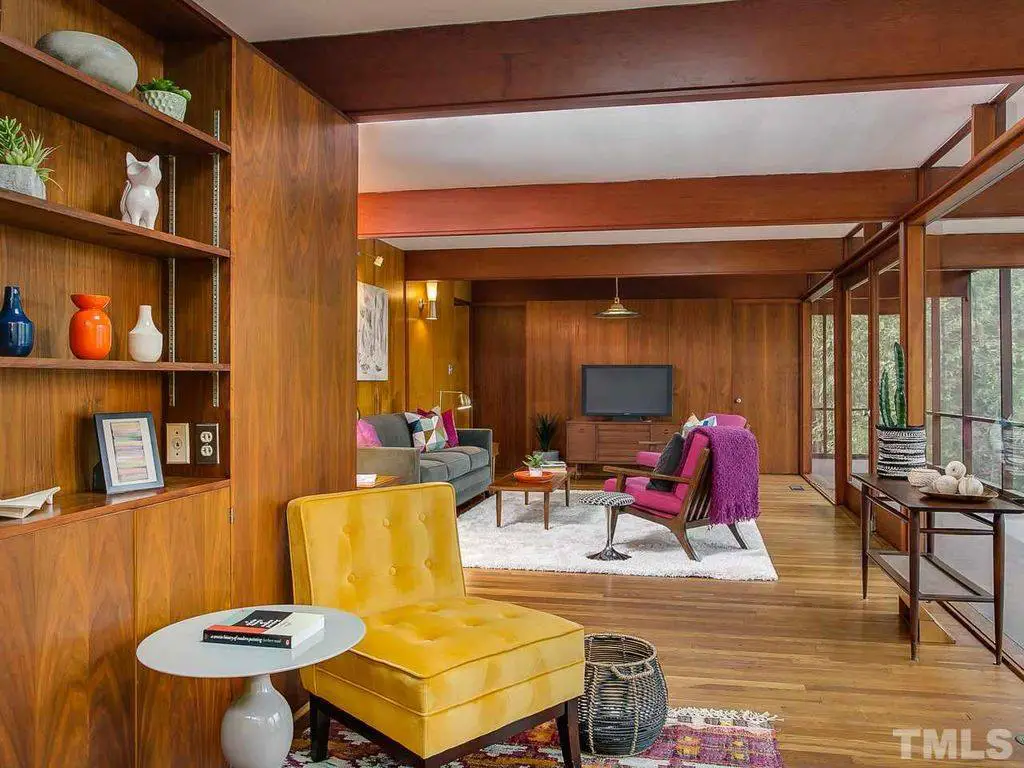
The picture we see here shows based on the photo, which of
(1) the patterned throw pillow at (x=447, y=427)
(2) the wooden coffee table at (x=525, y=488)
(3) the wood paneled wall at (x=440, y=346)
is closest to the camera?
(2) the wooden coffee table at (x=525, y=488)

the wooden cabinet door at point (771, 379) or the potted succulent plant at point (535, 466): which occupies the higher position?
the wooden cabinet door at point (771, 379)

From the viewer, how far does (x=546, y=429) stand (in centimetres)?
985

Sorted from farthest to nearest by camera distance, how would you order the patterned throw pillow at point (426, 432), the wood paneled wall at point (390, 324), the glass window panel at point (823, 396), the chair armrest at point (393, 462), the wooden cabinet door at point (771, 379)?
the wooden cabinet door at point (771, 379) < the glass window panel at point (823, 396) < the patterned throw pillow at point (426, 432) < the wood paneled wall at point (390, 324) < the chair armrest at point (393, 462)

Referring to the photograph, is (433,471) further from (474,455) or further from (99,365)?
(99,365)

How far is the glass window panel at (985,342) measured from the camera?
340cm

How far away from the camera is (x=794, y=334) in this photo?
32.1 ft

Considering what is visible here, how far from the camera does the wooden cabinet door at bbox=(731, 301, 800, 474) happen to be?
978 centimetres

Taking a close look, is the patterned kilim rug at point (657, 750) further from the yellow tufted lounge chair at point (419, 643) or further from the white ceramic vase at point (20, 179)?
the white ceramic vase at point (20, 179)

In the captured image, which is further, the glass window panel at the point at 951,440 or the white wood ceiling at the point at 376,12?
the glass window panel at the point at 951,440

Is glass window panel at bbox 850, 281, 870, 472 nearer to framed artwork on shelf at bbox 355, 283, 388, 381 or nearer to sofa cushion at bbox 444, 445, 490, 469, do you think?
sofa cushion at bbox 444, 445, 490, 469

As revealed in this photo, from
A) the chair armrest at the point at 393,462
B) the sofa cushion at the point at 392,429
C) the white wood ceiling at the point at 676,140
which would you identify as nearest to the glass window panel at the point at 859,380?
the white wood ceiling at the point at 676,140

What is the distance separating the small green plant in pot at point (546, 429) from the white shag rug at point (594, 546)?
2.89m

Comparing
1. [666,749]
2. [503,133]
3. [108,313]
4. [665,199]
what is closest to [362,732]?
[666,749]

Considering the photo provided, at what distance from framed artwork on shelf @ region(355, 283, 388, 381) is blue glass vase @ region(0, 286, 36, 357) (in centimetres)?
486
